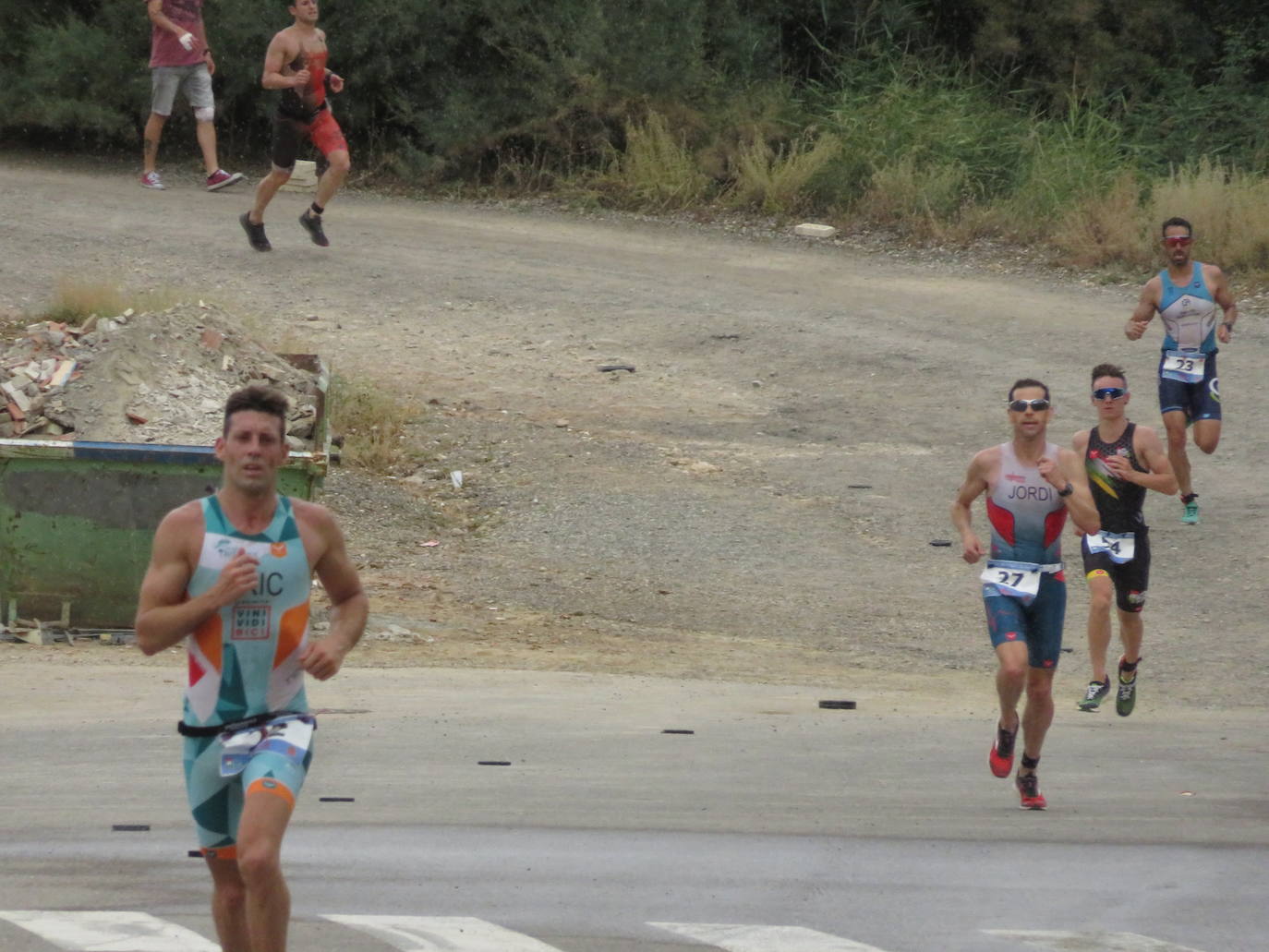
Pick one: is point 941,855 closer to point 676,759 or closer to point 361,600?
point 676,759

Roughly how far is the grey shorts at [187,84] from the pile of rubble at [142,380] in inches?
228

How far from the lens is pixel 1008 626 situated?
7.93m

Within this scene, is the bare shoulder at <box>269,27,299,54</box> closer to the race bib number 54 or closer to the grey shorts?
the grey shorts

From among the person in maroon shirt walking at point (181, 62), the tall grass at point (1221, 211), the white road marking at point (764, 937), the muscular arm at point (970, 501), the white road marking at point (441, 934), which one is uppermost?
the person in maroon shirt walking at point (181, 62)

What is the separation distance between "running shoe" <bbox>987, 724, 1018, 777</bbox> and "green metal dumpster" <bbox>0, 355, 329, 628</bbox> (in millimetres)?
4470

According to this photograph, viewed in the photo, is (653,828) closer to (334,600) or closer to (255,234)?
(334,600)

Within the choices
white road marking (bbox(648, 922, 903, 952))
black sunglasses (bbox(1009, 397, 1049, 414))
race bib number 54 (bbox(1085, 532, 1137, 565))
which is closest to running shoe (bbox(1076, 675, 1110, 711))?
race bib number 54 (bbox(1085, 532, 1137, 565))

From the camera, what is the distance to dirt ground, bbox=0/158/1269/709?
11.6 metres

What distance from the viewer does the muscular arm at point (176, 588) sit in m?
5.07

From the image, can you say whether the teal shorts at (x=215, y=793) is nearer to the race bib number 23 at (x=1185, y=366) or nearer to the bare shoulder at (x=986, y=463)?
the bare shoulder at (x=986, y=463)

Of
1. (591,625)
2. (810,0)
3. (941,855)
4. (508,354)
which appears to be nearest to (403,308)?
(508,354)

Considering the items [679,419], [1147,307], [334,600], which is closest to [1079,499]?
[334,600]

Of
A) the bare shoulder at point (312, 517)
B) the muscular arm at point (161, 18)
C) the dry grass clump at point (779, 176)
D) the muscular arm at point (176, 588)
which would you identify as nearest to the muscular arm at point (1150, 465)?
the bare shoulder at point (312, 517)

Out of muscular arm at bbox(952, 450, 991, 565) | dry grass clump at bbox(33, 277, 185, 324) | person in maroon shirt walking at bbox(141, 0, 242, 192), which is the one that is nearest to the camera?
muscular arm at bbox(952, 450, 991, 565)
